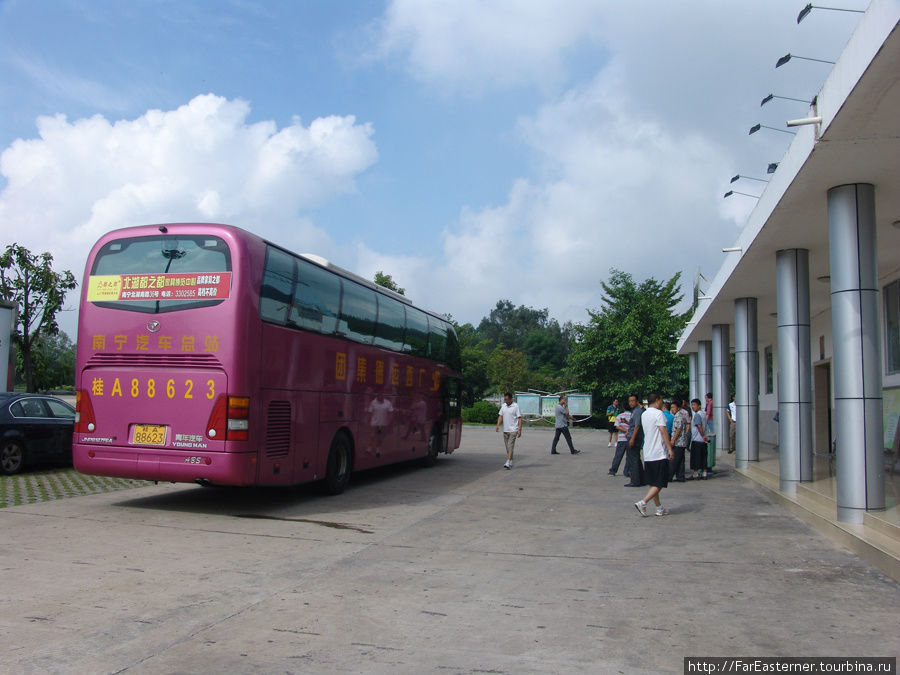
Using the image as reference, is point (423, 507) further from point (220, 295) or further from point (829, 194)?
point (829, 194)

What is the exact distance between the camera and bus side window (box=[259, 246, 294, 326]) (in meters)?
9.67

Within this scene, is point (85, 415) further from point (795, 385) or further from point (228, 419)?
point (795, 385)

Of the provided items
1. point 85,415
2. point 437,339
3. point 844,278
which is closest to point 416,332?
point 437,339

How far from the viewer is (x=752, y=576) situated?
685 centimetres

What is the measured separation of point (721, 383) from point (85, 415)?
1633cm

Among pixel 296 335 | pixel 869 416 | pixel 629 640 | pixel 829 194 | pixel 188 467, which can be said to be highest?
pixel 829 194

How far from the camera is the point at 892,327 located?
15.3 m

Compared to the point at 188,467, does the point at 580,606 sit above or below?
below

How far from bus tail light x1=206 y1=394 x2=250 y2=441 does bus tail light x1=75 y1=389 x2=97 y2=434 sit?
179cm

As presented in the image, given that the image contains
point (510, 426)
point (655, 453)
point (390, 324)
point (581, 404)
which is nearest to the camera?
point (655, 453)

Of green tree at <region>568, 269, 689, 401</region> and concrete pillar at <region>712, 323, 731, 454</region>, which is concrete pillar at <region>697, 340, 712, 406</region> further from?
green tree at <region>568, 269, 689, 401</region>

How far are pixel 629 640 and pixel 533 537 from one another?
3876 millimetres

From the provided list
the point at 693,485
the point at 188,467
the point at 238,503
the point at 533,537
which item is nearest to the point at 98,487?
the point at 238,503

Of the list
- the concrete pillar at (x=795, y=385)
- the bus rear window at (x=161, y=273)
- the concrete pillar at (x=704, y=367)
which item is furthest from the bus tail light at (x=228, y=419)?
the concrete pillar at (x=704, y=367)
